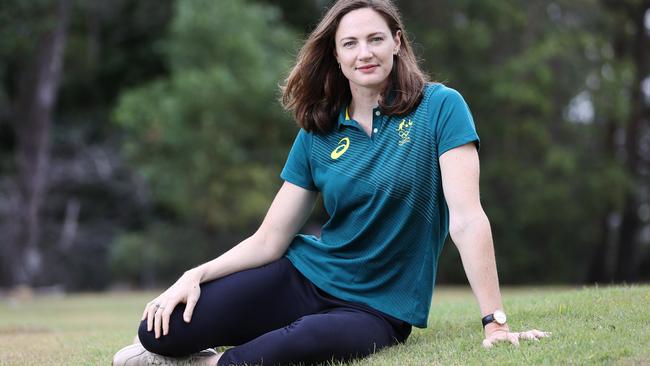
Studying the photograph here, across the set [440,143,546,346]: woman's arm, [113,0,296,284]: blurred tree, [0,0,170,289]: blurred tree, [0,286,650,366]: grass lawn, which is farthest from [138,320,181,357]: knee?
[0,0,170,289]: blurred tree

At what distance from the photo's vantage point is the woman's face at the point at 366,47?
14.1 feet

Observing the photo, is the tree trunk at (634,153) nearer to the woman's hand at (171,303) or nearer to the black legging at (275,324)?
the black legging at (275,324)

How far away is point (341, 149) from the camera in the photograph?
439 centimetres

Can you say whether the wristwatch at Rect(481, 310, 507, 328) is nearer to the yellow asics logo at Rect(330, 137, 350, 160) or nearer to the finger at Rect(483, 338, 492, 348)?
the finger at Rect(483, 338, 492, 348)

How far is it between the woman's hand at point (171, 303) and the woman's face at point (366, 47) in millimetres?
1259

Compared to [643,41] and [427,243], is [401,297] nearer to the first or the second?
[427,243]

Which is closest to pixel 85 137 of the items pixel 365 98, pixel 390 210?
pixel 365 98

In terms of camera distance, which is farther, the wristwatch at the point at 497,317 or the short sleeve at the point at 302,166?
the short sleeve at the point at 302,166

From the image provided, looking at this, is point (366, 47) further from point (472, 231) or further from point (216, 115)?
point (216, 115)

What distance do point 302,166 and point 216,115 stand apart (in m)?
18.3

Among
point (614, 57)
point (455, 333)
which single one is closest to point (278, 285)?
point (455, 333)

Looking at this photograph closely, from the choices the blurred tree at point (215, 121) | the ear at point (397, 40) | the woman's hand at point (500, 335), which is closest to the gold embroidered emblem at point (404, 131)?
the ear at point (397, 40)

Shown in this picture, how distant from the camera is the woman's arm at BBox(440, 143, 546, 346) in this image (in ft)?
12.7

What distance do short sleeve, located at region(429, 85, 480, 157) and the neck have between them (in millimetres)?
317
